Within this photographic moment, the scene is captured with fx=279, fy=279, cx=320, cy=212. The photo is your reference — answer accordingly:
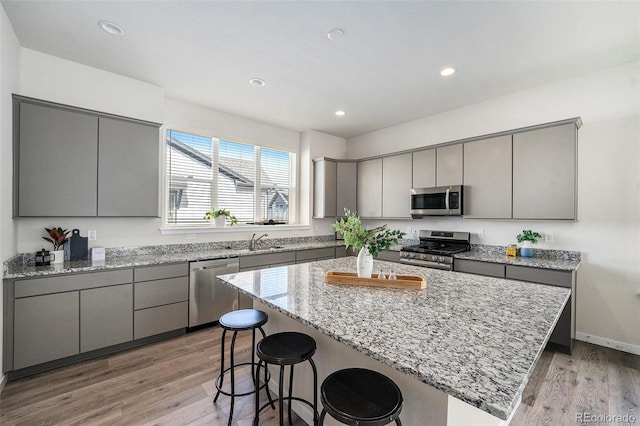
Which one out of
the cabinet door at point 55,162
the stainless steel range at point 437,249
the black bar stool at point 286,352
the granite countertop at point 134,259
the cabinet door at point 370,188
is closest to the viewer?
the black bar stool at point 286,352

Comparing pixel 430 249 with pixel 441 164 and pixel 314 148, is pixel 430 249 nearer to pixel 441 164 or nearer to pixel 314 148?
pixel 441 164

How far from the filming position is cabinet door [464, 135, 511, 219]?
11.1ft

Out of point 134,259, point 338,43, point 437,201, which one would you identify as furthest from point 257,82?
point 437,201

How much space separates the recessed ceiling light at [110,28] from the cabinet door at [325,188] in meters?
3.23

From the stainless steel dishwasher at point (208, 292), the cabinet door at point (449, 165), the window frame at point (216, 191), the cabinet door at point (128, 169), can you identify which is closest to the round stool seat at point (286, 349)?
the stainless steel dishwasher at point (208, 292)

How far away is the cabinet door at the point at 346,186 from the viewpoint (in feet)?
16.8

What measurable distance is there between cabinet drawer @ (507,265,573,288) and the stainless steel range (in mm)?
660

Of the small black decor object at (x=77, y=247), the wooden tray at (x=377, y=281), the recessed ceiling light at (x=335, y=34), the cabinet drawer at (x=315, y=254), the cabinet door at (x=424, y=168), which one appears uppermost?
the recessed ceiling light at (x=335, y=34)

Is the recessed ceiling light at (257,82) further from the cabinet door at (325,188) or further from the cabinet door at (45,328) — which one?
the cabinet door at (45,328)

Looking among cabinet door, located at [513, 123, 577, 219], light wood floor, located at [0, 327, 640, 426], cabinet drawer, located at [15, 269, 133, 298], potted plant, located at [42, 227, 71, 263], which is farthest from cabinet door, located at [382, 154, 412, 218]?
potted plant, located at [42, 227, 71, 263]

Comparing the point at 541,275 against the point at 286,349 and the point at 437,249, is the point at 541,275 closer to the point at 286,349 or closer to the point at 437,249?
the point at 437,249

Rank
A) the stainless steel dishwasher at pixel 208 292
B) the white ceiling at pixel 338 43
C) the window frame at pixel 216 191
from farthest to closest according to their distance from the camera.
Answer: the window frame at pixel 216 191 < the stainless steel dishwasher at pixel 208 292 < the white ceiling at pixel 338 43

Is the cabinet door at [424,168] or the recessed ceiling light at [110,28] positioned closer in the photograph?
the recessed ceiling light at [110,28]

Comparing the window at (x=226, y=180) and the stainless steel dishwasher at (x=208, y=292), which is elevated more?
the window at (x=226, y=180)
